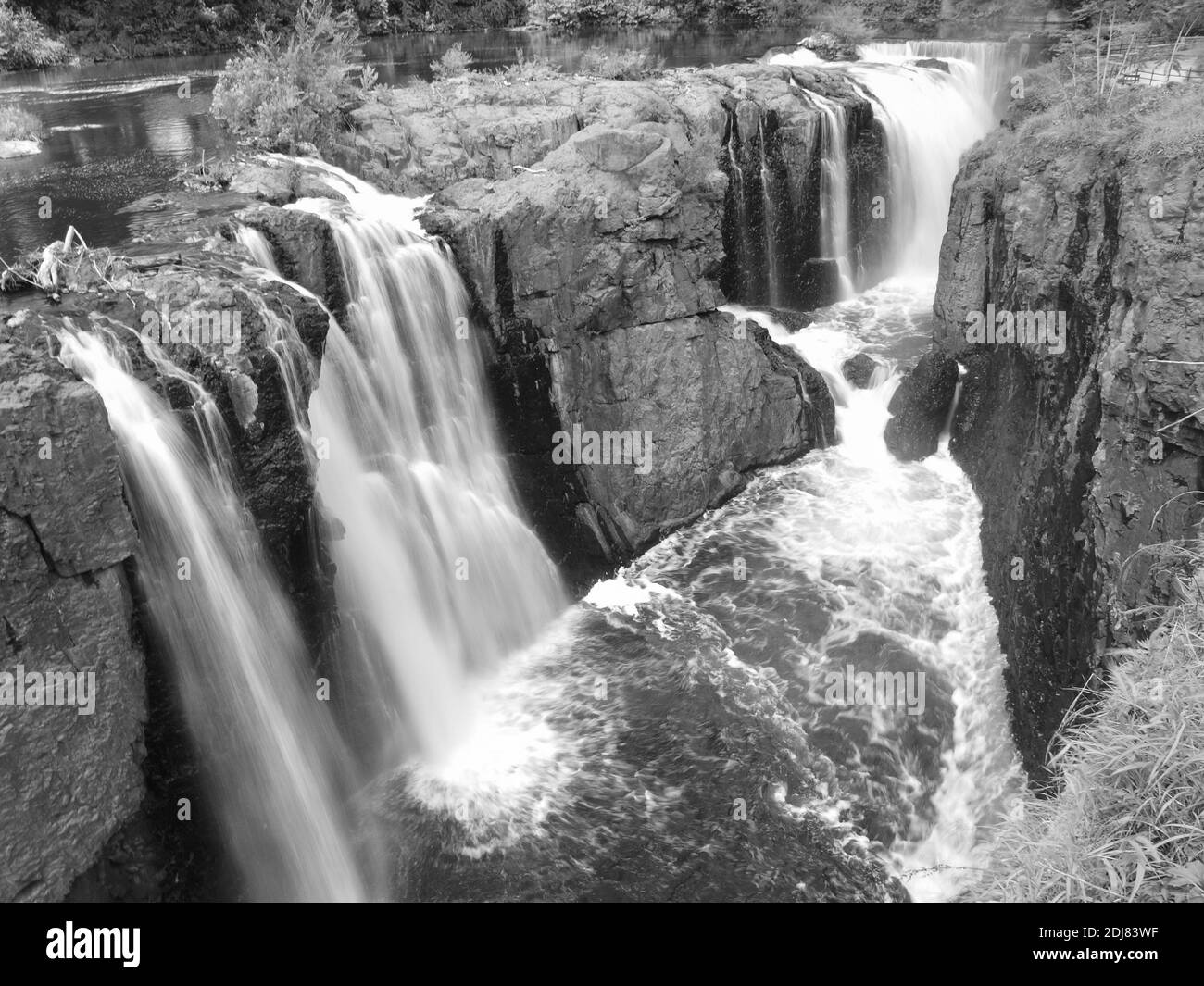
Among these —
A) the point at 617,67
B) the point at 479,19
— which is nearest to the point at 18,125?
the point at 617,67

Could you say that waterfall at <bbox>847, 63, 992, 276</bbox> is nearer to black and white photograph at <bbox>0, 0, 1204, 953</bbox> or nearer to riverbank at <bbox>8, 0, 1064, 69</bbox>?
black and white photograph at <bbox>0, 0, 1204, 953</bbox>

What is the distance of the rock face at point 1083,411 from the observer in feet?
28.6

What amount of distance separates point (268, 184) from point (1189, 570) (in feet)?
37.1

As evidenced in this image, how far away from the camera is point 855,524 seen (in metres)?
12.6

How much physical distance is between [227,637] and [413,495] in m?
3.38

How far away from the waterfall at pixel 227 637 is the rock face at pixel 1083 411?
725 cm

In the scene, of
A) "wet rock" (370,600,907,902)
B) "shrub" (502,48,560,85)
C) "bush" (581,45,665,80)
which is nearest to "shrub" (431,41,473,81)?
"shrub" (502,48,560,85)

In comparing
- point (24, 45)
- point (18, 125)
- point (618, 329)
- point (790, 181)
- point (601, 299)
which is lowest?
point (618, 329)

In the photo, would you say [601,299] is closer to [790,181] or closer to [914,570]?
[914,570]

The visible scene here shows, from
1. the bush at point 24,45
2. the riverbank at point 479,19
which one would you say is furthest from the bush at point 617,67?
the bush at point 24,45

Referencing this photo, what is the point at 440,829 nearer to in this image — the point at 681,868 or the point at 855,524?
the point at 681,868

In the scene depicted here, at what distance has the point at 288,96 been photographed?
44.4ft

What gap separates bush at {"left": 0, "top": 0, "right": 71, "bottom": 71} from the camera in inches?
978

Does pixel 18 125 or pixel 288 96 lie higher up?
pixel 18 125
